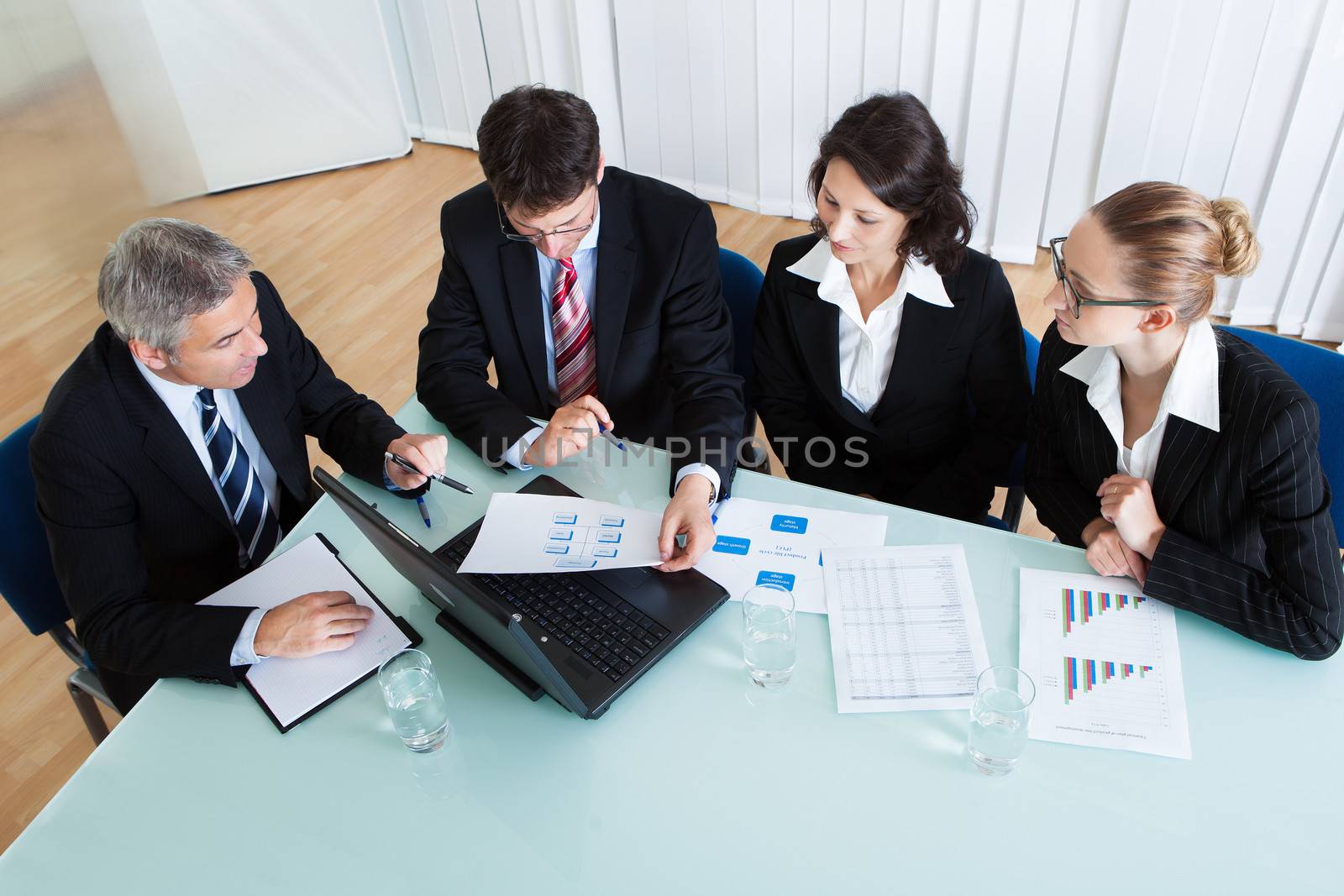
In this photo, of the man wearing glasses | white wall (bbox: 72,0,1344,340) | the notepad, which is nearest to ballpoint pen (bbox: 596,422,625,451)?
the man wearing glasses

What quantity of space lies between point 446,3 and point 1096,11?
2887 mm

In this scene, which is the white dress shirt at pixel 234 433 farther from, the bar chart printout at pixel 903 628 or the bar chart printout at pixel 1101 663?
the bar chart printout at pixel 1101 663

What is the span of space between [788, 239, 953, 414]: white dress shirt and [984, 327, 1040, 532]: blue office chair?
0.68 feet

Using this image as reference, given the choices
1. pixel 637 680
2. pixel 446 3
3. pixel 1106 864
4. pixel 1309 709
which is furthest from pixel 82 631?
pixel 446 3

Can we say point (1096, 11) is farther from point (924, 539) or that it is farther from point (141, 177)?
point (141, 177)

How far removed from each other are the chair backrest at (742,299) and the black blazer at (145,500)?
85cm

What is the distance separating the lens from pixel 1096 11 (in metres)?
3.33

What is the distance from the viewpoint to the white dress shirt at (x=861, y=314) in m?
2.05

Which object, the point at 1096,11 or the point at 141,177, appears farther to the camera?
the point at 141,177

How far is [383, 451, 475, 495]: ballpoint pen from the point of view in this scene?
1859 mm

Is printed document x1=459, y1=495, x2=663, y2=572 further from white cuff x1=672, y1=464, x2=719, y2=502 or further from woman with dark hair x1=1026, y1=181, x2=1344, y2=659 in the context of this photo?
woman with dark hair x1=1026, y1=181, x2=1344, y2=659

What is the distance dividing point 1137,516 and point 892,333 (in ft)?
2.41

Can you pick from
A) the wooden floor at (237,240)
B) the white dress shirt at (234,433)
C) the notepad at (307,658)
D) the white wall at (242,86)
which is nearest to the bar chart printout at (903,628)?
the notepad at (307,658)

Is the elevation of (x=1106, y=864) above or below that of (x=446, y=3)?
below
